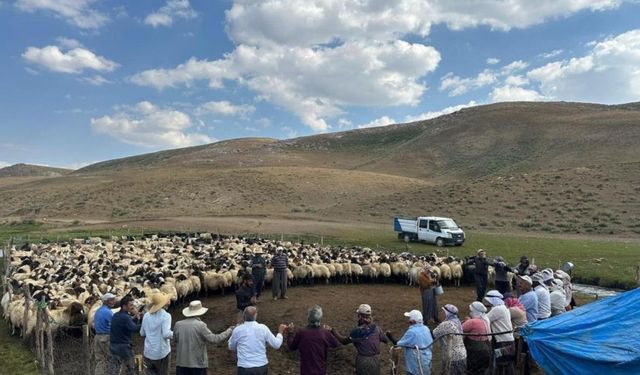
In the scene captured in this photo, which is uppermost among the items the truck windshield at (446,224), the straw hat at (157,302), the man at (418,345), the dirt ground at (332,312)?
the truck windshield at (446,224)

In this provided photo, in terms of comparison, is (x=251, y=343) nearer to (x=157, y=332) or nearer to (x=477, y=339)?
(x=157, y=332)

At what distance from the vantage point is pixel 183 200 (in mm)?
64812

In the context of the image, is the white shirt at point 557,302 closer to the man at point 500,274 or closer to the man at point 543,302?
the man at point 543,302

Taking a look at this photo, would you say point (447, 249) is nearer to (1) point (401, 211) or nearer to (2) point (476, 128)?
(1) point (401, 211)

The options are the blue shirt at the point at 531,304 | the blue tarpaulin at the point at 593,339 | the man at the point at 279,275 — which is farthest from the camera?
the man at the point at 279,275

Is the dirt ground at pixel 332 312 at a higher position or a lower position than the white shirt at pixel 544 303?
lower

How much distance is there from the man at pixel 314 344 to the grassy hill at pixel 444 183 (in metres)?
34.4

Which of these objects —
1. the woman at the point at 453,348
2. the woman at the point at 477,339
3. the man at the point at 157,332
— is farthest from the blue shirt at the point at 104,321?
the woman at the point at 477,339

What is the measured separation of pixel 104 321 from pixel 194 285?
25.0 ft

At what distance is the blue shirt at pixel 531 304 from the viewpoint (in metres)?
9.56

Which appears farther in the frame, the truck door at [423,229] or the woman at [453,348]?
the truck door at [423,229]

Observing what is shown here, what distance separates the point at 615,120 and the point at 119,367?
9435cm

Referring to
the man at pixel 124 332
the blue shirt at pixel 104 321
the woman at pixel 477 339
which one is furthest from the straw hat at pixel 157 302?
the woman at pixel 477 339

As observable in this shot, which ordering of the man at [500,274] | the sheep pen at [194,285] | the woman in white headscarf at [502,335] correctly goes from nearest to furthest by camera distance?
the woman in white headscarf at [502,335] < the sheep pen at [194,285] < the man at [500,274]
